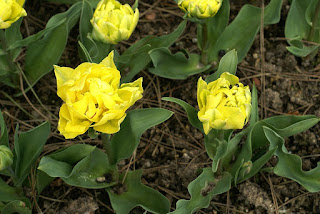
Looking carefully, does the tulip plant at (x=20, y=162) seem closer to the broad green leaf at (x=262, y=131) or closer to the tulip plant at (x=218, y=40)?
the tulip plant at (x=218, y=40)

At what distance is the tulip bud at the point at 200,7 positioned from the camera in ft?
7.07

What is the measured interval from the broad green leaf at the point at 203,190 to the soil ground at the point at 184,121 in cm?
16

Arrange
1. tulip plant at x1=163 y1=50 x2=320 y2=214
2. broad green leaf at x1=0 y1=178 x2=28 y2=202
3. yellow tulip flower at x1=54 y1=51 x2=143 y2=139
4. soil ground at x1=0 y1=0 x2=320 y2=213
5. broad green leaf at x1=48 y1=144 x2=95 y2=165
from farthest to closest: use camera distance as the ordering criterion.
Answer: soil ground at x1=0 y1=0 x2=320 y2=213, broad green leaf at x1=0 y1=178 x2=28 y2=202, broad green leaf at x1=48 y1=144 x2=95 y2=165, tulip plant at x1=163 y1=50 x2=320 y2=214, yellow tulip flower at x1=54 y1=51 x2=143 y2=139

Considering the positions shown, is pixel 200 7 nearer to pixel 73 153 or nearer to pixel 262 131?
pixel 262 131

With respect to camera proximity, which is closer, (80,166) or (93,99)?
(93,99)

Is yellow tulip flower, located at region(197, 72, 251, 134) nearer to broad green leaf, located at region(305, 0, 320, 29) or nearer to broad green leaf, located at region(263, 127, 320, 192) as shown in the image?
broad green leaf, located at region(263, 127, 320, 192)

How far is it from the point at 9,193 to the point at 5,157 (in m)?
0.37

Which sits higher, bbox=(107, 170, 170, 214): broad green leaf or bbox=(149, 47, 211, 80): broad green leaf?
bbox=(149, 47, 211, 80): broad green leaf

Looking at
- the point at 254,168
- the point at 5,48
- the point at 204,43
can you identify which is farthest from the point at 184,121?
the point at 5,48

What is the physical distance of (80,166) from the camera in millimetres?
2041

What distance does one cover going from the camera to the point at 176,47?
9.26ft

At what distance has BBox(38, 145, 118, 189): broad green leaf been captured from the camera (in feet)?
6.40

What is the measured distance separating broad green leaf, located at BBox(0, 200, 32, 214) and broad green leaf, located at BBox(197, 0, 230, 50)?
3.98ft

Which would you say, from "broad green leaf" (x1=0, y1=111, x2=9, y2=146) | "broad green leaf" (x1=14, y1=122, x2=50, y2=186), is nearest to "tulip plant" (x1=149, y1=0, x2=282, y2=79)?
"broad green leaf" (x1=14, y1=122, x2=50, y2=186)
